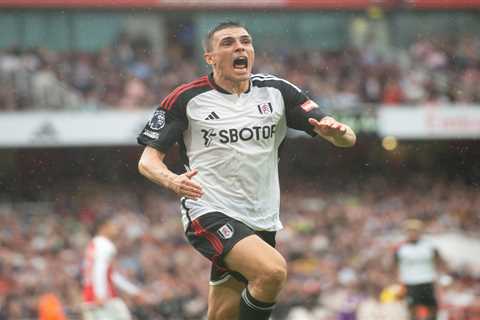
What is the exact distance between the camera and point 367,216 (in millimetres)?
19797

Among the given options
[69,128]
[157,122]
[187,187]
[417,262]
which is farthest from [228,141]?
[69,128]

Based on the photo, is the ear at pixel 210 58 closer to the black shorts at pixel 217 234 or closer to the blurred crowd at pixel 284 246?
the black shorts at pixel 217 234

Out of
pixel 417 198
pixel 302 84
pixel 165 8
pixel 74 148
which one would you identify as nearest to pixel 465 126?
pixel 417 198

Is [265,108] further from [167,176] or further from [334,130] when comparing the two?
[167,176]

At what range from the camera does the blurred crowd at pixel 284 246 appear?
47.3 ft

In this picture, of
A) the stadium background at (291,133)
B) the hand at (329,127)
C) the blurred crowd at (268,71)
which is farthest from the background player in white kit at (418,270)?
the blurred crowd at (268,71)

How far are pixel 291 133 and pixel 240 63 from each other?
15080 mm

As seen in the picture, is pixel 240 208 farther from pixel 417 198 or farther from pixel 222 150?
pixel 417 198

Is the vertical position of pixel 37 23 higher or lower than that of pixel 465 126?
higher

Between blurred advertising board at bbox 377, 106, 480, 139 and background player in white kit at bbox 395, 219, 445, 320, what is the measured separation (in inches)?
419

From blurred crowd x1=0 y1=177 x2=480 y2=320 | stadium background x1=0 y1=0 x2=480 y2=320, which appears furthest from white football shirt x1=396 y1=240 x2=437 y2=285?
A: stadium background x1=0 y1=0 x2=480 y2=320

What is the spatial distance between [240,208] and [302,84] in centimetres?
1589

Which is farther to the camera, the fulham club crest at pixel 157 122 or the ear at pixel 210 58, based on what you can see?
the ear at pixel 210 58

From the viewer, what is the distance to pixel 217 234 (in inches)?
225
